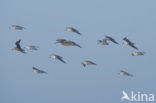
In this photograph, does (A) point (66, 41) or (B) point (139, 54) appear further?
(B) point (139, 54)

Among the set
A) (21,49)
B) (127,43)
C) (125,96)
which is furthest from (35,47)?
(125,96)

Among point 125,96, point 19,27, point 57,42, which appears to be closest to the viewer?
point 57,42

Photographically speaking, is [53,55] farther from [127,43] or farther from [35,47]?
[127,43]

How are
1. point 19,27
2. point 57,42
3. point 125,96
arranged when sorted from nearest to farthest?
point 57,42
point 19,27
point 125,96

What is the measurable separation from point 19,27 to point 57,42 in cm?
320

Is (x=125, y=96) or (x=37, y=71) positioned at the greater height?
(x=125, y=96)

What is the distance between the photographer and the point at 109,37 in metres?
29.2

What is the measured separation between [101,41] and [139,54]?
2.64m

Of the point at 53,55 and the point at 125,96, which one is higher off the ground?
the point at 125,96

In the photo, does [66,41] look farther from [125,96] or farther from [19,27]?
[125,96]

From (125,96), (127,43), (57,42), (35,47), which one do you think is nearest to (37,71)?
(35,47)

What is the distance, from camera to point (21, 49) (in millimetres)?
28391

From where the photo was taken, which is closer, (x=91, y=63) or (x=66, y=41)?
(x=66, y=41)

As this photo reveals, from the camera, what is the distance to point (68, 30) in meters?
27.8
